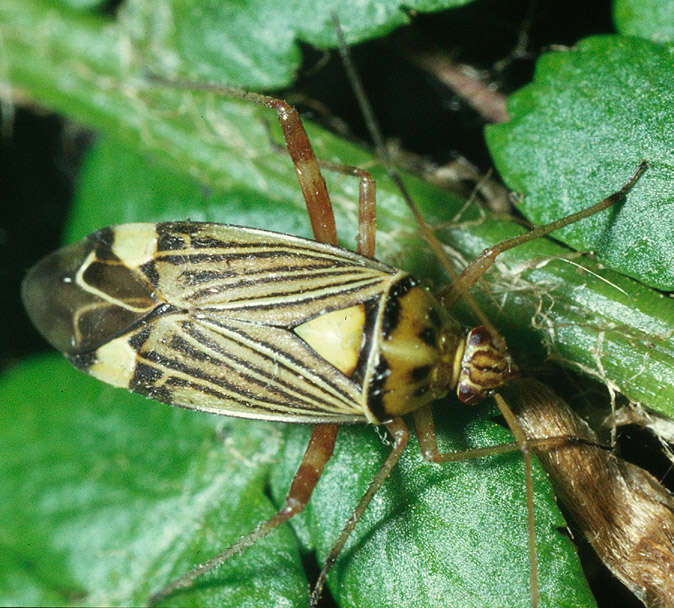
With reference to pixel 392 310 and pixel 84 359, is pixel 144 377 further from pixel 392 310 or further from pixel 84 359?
pixel 392 310

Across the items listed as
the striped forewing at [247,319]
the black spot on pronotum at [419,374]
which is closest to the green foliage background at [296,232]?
the black spot on pronotum at [419,374]


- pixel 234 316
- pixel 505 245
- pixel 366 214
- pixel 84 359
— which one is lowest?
pixel 84 359

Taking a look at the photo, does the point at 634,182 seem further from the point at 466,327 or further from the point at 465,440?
the point at 465,440

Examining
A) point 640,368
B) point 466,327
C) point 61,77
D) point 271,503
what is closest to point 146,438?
point 271,503

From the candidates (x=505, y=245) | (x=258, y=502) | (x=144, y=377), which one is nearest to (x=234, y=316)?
(x=144, y=377)

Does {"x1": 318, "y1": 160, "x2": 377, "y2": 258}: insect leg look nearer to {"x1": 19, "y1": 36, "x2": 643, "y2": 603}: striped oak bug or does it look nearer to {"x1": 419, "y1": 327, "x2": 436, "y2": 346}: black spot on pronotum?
{"x1": 19, "y1": 36, "x2": 643, "y2": 603}: striped oak bug

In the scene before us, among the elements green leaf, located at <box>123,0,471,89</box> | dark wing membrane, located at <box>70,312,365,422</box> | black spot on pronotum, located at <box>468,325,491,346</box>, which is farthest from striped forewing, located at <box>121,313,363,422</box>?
green leaf, located at <box>123,0,471,89</box>
